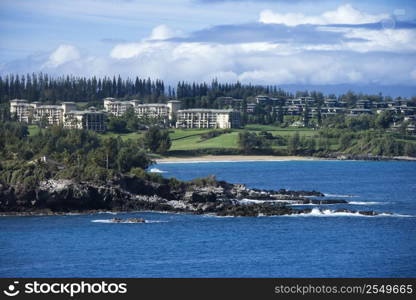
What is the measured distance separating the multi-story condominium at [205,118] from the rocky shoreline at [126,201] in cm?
9599

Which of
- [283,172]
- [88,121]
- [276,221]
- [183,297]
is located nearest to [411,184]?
[283,172]

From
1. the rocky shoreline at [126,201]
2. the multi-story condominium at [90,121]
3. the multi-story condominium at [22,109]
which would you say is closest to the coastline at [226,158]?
the multi-story condominium at [90,121]

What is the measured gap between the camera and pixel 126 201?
6225 centimetres

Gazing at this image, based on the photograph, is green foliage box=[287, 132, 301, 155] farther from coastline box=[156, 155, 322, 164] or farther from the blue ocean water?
the blue ocean water

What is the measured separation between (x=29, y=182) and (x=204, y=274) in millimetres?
21949

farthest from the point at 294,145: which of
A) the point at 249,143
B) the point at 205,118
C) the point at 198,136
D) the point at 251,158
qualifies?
the point at 205,118

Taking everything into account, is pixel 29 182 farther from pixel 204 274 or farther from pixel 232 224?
pixel 204 274

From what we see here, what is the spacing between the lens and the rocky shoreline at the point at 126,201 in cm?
5994

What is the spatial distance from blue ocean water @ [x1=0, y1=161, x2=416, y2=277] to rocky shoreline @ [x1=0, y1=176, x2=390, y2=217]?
1.54 meters

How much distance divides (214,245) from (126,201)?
566 inches

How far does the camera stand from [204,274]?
41.8m

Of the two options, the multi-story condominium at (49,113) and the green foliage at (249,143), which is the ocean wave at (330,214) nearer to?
the green foliage at (249,143)

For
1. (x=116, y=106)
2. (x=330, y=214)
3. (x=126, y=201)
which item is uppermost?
(x=116, y=106)

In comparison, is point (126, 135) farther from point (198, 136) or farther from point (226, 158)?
point (226, 158)
